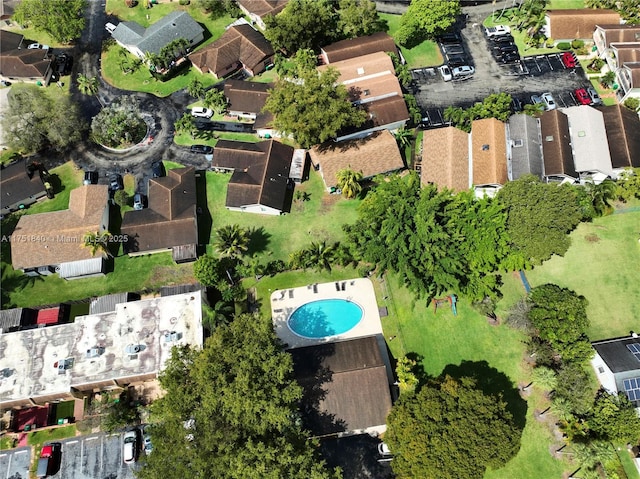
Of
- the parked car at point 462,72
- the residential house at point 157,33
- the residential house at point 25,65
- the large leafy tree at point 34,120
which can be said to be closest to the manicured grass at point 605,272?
the parked car at point 462,72

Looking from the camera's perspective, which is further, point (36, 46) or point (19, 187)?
point (36, 46)

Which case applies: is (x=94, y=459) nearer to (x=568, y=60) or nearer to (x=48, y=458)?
(x=48, y=458)

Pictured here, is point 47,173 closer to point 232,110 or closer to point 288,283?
point 232,110

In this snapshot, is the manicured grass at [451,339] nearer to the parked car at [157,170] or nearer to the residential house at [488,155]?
the residential house at [488,155]

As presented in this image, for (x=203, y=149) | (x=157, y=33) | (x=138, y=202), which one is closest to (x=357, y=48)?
(x=203, y=149)

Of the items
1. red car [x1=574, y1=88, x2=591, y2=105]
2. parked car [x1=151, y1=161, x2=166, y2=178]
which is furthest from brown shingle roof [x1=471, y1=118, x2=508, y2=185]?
parked car [x1=151, y1=161, x2=166, y2=178]

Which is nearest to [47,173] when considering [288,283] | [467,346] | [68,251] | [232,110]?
[68,251]
